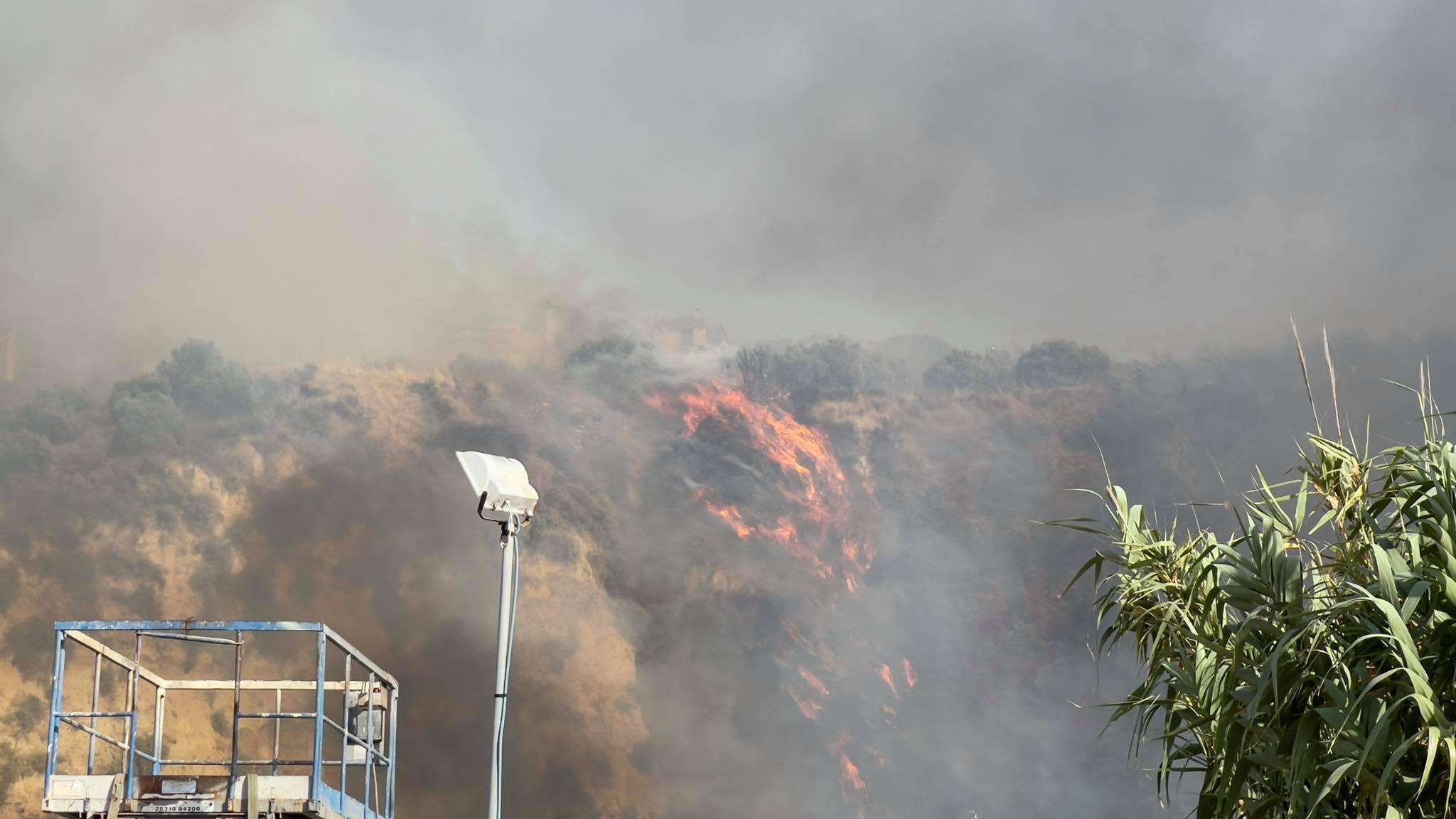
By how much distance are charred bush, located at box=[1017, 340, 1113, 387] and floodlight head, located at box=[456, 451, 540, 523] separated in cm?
2522

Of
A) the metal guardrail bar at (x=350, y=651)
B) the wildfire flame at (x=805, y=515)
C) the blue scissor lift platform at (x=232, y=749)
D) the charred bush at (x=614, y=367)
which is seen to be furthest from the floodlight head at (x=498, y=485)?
the charred bush at (x=614, y=367)

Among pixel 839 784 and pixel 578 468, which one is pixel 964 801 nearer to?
pixel 839 784

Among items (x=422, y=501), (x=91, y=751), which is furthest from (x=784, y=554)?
(x=91, y=751)

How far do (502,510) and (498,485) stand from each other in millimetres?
174

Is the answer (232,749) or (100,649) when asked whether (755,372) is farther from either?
(100,649)

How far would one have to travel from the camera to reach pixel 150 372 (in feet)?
85.3

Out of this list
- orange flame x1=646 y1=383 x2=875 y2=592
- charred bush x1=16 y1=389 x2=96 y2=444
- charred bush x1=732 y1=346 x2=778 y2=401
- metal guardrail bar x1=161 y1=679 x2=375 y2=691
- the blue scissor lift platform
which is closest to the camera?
the blue scissor lift platform

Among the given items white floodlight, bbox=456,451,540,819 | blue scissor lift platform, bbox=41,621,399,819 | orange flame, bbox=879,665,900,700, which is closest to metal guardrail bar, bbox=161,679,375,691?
blue scissor lift platform, bbox=41,621,399,819

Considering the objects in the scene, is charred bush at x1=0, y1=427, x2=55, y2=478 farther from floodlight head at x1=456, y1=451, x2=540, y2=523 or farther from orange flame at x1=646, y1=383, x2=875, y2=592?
floodlight head at x1=456, y1=451, x2=540, y2=523

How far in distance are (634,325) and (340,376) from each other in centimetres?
630

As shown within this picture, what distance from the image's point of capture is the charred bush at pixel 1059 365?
3147 centimetres

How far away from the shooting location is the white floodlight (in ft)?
23.5

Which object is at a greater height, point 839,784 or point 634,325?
point 634,325

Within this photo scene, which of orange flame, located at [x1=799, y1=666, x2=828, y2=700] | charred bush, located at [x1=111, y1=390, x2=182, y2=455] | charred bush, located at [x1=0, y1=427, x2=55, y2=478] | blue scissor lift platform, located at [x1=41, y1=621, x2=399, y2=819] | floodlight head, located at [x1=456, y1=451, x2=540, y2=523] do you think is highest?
charred bush, located at [x1=111, y1=390, x2=182, y2=455]
